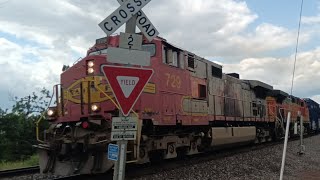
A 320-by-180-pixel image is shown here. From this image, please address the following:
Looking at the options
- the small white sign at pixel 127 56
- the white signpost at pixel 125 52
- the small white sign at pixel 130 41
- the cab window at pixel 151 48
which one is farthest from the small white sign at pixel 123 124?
the cab window at pixel 151 48

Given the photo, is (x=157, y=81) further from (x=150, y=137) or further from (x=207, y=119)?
(x=207, y=119)

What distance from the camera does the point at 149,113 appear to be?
440 inches

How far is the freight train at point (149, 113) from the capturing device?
33.0 feet

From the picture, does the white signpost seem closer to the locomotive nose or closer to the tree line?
the locomotive nose

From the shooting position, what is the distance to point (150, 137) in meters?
11.5

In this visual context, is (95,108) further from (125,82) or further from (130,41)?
(125,82)

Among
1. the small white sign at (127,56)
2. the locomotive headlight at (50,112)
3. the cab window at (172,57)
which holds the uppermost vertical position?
the cab window at (172,57)

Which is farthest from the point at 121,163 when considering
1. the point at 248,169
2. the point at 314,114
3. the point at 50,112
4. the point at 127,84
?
the point at 314,114

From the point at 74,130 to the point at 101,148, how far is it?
105 centimetres

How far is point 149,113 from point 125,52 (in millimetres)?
5648

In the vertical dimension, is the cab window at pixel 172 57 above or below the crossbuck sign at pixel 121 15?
Answer: above

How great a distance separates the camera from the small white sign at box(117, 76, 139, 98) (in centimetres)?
536

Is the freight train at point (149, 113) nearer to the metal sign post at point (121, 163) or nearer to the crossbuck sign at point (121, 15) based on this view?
the metal sign post at point (121, 163)

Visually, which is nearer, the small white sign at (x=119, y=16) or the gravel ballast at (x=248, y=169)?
the small white sign at (x=119, y=16)
